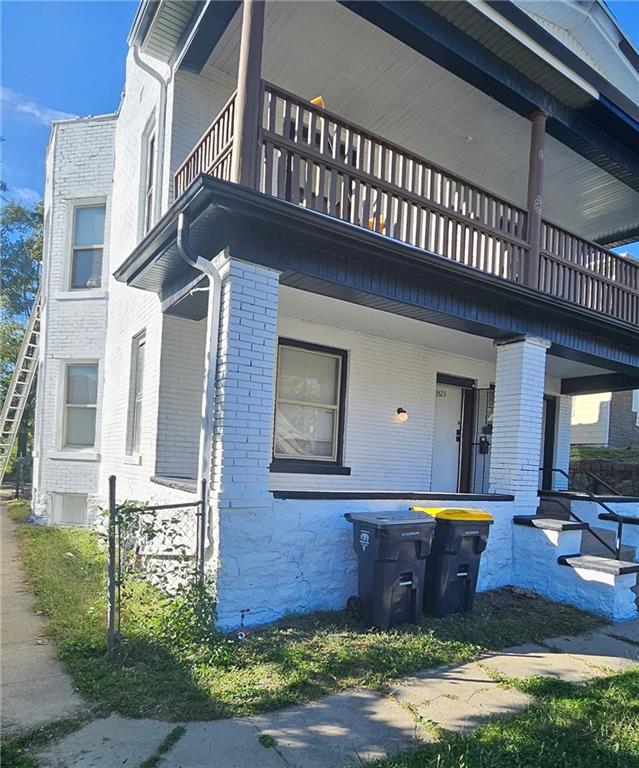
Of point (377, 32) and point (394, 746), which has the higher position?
A: point (377, 32)

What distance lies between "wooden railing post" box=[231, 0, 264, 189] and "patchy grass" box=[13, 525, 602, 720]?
148 inches

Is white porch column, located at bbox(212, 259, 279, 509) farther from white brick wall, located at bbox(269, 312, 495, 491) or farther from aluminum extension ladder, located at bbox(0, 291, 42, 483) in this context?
aluminum extension ladder, located at bbox(0, 291, 42, 483)

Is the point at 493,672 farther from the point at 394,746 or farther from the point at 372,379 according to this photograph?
the point at 372,379

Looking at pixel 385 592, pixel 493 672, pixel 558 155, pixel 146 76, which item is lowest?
pixel 493 672

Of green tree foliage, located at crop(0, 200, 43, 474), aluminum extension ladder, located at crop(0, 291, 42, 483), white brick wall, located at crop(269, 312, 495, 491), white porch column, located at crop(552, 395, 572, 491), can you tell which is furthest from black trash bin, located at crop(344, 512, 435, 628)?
green tree foliage, located at crop(0, 200, 43, 474)

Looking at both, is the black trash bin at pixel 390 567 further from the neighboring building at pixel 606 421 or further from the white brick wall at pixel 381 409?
the neighboring building at pixel 606 421

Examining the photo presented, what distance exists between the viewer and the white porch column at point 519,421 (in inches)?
280

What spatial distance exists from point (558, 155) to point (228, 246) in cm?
603

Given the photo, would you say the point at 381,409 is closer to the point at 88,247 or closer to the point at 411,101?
the point at 411,101

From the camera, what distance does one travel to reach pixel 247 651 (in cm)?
438

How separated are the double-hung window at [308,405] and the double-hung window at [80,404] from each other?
14.5 ft

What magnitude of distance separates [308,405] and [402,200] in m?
3.14

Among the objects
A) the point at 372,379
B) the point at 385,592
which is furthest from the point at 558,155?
the point at 385,592

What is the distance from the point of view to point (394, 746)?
324 centimetres
